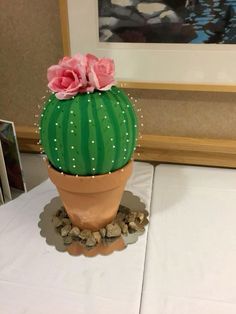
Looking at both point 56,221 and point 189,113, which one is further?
point 189,113

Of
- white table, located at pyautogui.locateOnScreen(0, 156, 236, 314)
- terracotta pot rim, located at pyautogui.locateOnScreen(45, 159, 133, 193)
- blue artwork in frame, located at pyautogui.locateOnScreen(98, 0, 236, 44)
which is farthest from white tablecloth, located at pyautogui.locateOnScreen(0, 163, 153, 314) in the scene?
blue artwork in frame, located at pyautogui.locateOnScreen(98, 0, 236, 44)

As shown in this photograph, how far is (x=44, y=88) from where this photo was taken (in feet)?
3.04

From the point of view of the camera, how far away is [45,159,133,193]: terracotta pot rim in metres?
0.61

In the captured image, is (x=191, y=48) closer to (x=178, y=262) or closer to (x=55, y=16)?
(x=55, y=16)

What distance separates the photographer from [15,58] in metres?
0.91

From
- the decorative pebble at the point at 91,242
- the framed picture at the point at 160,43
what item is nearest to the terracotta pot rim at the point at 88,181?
the decorative pebble at the point at 91,242

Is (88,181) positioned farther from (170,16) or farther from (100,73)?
(170,16)

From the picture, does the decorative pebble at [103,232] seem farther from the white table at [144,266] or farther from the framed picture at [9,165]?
the framed picture at [9,165]

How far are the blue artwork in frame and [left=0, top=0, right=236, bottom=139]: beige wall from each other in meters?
0.13

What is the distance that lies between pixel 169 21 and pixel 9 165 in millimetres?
461

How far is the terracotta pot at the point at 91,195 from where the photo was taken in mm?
618

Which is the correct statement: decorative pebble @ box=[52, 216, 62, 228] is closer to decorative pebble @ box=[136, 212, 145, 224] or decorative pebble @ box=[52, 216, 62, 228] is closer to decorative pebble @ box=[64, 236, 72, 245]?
decorative pebble @ box=[64, 236, 72, 245]

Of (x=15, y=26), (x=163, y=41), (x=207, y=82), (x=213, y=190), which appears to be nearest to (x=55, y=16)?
(x=15, y=26)

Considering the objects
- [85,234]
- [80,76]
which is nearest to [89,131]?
[80,76]
